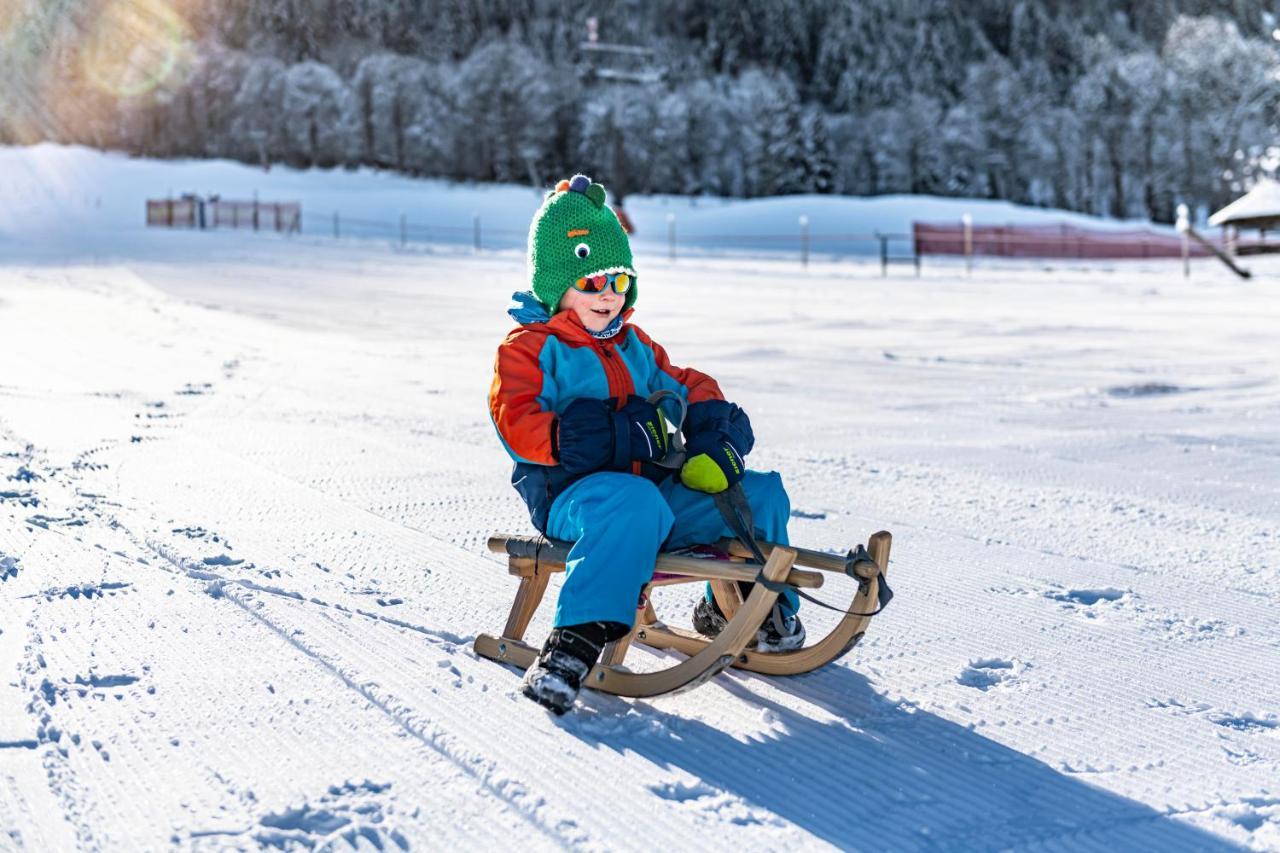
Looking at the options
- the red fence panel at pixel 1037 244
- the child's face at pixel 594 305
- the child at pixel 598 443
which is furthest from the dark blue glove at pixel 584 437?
the red fence panel at pixel 1037 244

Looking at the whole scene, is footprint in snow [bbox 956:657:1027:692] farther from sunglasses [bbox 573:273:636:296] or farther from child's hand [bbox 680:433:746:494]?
sunglasses [bbox 573:273:636:296]

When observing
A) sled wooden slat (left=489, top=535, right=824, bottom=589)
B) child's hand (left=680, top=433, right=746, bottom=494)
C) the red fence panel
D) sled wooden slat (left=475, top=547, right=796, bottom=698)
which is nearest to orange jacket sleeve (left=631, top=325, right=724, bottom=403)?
child's hand (left=680, top=433, right=746, bottom=494)

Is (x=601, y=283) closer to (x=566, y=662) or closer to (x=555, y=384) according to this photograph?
(x=555, y=384)

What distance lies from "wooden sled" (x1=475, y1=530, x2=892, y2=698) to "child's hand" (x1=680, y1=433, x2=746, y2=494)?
136mm

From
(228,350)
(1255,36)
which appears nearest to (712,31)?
(1255,36)

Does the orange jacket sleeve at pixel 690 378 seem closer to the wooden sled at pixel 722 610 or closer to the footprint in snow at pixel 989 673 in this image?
the wooden sled at pixel 722 610

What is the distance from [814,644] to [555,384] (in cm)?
70

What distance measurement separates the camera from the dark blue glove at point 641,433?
2322mm

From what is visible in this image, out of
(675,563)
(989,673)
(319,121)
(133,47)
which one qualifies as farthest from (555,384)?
(133,47)

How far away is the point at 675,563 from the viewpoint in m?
2.30

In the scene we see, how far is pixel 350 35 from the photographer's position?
268 feet

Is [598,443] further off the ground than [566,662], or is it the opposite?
[598,443]

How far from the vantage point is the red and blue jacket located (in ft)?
7.83

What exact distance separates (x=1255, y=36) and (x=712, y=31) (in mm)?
29332
